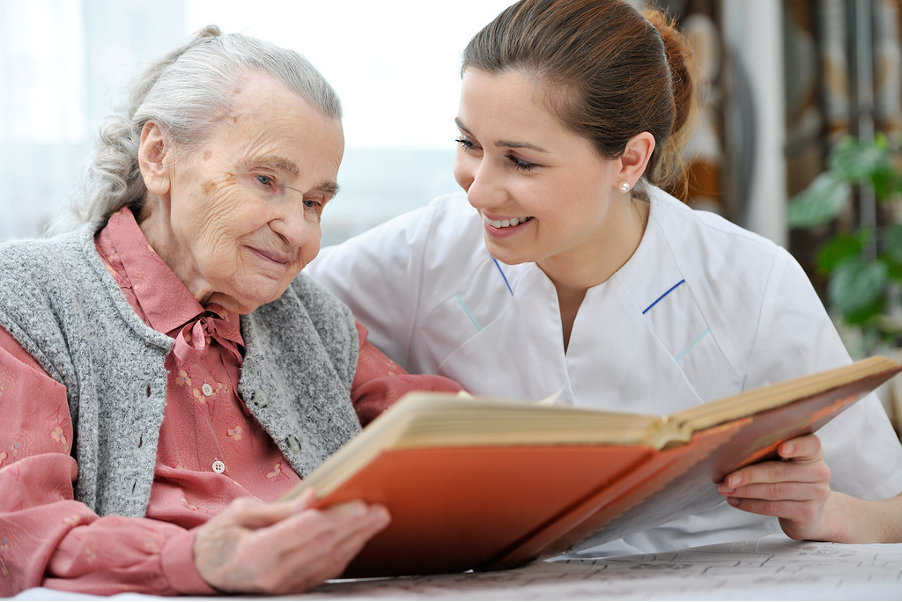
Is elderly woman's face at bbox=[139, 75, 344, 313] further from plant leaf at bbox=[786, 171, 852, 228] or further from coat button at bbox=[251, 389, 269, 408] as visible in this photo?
plant leaf at bbox=[786, 171, 852, 228]

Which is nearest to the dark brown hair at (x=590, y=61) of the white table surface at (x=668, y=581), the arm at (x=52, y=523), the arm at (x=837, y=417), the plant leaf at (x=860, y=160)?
the arm at (x=837, y=417)

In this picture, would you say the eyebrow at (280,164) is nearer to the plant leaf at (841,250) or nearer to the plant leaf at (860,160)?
the plant leaf at (860,160)

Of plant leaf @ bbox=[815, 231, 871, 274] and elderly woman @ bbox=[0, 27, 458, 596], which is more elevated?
elderly woman @ bbox=[0, 27, 458, 596]

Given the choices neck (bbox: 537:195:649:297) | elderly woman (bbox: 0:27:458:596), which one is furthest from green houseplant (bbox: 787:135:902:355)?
elderly woman (bbox: 0:27:458:596)

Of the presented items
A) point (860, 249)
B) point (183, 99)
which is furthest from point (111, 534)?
point (860, 249)

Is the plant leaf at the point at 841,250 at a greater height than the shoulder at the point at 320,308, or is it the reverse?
the shoulder at the point at 320,308

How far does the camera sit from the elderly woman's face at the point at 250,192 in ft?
3.81

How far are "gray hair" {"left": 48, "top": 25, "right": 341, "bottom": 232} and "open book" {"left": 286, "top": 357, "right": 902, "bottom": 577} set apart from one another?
2.10 ft

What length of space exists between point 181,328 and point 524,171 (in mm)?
571

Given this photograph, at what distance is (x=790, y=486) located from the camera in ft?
3.62

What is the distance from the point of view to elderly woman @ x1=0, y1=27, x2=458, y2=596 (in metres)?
0.95

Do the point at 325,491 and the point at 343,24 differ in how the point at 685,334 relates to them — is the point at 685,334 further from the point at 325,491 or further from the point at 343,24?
the point at 343,24

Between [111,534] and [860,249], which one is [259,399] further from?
Result: [860,249]

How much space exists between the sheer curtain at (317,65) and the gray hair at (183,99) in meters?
1.17
